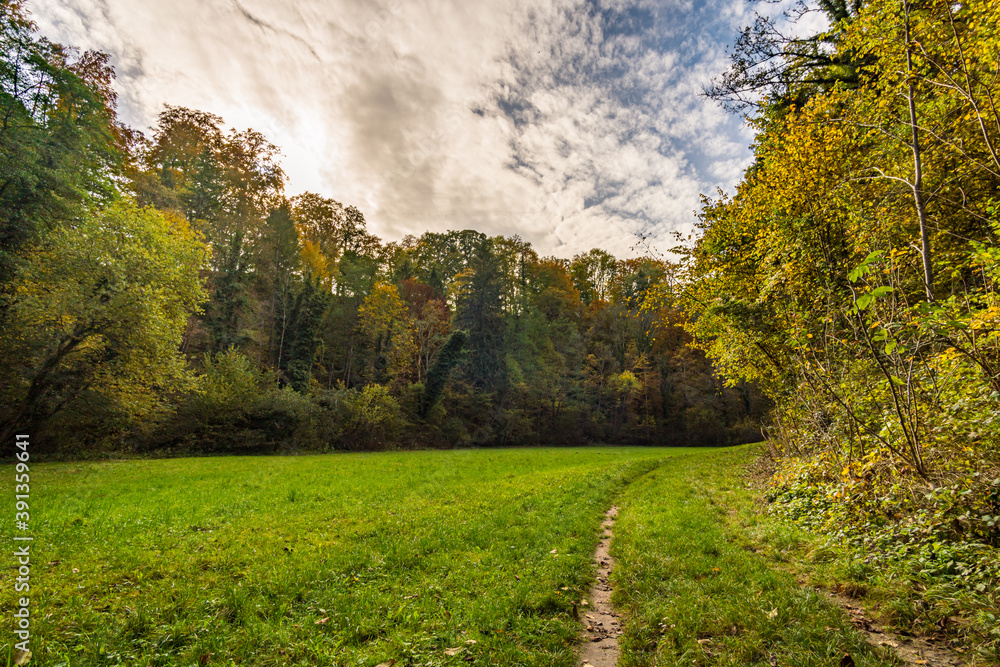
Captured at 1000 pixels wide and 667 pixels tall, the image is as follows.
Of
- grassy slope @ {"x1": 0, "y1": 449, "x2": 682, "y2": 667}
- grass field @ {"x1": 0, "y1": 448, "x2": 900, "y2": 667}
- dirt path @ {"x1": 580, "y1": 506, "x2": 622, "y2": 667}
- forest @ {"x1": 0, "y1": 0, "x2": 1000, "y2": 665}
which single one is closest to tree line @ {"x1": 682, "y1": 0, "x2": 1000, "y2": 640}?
forest @ {"x1": 0, "y1": 0, "x2": 1000, "y2": 665}

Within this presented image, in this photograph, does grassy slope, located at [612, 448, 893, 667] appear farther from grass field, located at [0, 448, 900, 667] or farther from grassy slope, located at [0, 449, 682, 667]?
grassy slope, located at [0, 449, 682, 667]

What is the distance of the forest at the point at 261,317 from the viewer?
52.6 ft

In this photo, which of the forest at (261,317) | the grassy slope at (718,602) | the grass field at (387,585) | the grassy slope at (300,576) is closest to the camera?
the grassy slope at (718,602)

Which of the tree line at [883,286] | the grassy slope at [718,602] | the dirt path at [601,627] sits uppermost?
the tree line at [883,286]

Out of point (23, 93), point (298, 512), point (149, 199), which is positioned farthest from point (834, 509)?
point (149, 199)

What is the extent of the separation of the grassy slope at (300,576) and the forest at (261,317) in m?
9.66

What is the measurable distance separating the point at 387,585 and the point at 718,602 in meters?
3.97

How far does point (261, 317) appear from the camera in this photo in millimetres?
34031

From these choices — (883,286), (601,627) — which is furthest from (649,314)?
(601,627)

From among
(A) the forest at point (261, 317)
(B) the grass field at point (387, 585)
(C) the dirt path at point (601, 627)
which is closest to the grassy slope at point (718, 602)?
(B) the grass field at point (387, 585)

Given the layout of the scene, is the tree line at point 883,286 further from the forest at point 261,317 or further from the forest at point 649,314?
the forest at point 261,317

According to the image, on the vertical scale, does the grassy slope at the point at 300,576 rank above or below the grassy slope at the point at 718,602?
below

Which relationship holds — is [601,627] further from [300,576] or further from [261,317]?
[261,317]

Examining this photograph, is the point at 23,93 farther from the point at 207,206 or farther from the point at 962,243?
the point at 962,243
